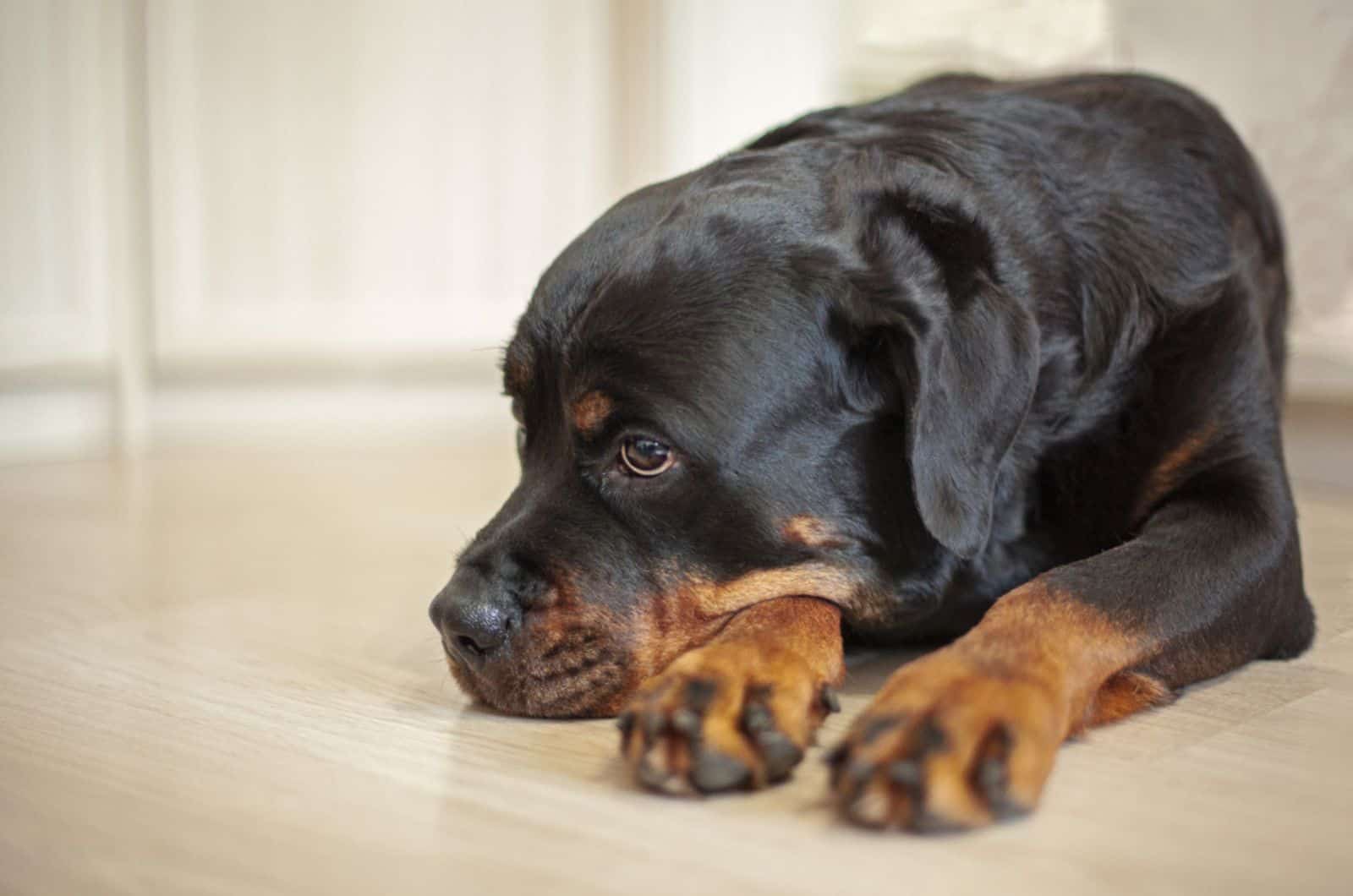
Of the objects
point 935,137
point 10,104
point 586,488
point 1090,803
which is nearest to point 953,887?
point 1090,803

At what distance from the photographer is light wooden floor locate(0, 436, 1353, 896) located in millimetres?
1217

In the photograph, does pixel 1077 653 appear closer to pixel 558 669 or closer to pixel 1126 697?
pixel 1126 697

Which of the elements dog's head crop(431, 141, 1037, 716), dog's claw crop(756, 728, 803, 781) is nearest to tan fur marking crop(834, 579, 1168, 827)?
dog's claw crop(756, 728, 803, 781)

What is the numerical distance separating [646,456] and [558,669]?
0.26 m

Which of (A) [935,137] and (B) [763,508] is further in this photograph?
(A) [935,137]

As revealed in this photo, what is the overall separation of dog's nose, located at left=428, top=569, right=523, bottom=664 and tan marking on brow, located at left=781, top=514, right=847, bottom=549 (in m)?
0.33

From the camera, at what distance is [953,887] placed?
3.83 feet

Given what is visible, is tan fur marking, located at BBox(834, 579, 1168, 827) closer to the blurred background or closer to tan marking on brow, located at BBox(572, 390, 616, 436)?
tan marking on brow, located at BBox(572, 390, 616, 436)

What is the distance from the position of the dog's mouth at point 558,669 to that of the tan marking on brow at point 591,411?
229mm

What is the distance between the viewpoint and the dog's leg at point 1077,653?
1.26 metres

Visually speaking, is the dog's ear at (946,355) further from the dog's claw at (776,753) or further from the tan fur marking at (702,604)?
the dog's claw at (776,753)

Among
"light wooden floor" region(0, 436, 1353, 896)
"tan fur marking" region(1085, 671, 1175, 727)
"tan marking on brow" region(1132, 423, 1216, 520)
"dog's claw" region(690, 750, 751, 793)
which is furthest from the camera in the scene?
"tan marking on brow" region(1132, 423, 1216, 520)

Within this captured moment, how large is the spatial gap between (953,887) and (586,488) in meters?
0.71

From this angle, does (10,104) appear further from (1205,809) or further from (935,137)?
(1205,809)
